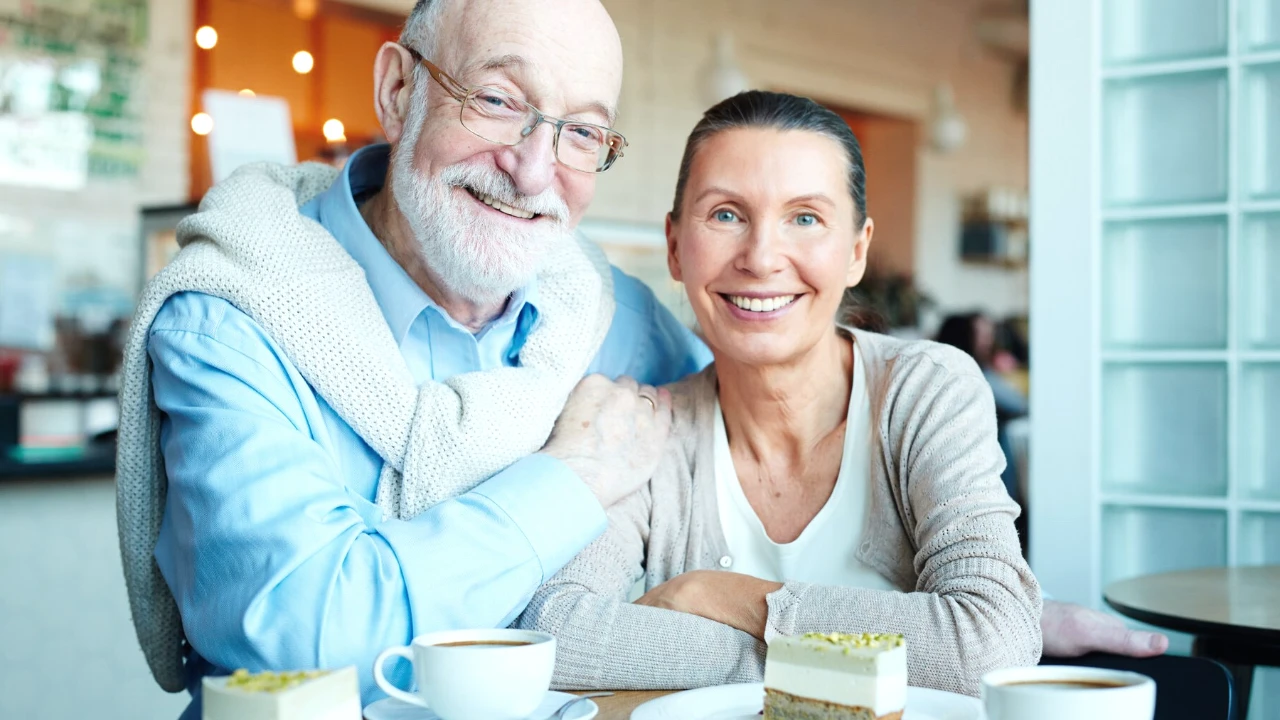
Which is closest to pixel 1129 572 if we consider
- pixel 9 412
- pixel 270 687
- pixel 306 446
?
pixel 306 446

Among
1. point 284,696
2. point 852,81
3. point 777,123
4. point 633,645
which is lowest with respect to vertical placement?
point 633,645

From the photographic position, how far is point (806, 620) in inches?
53.2

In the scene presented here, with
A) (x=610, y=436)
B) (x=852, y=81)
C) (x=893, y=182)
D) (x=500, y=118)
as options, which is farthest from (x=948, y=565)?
(x=893, y=182)

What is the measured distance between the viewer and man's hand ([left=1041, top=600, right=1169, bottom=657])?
1.63 meters

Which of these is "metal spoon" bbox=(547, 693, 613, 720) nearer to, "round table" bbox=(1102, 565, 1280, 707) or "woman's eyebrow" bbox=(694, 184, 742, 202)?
"woman's eyebrow" bbox=(694, 184, 742, 202)

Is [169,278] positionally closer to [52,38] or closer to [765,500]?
[765,500]

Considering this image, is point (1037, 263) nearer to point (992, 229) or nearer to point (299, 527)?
point (299, 527)

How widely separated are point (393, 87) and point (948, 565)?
1.07 m

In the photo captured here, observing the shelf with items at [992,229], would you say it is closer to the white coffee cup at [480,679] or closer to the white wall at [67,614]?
the white wall at [67,614]

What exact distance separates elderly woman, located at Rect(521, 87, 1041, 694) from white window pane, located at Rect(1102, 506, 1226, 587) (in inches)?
48.7

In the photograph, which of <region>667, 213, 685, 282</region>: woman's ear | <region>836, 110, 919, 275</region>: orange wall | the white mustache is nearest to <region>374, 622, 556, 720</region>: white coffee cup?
the white mustache

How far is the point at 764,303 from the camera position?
5.48ft

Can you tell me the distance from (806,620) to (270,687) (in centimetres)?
67

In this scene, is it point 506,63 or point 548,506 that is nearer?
point 548,506
